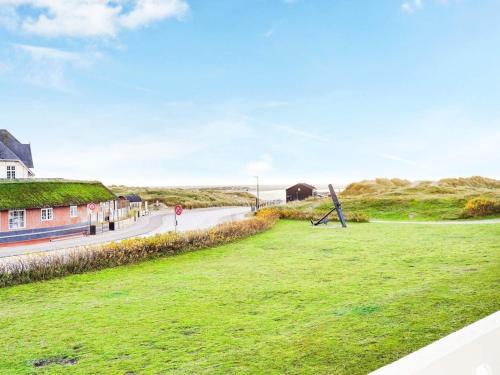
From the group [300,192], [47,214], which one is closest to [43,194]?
[47,214]

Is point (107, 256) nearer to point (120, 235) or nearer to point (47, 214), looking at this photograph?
point (120, 235)

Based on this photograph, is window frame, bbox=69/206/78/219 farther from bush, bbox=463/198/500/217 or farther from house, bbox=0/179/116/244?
bush, bbox=463/198/500/217

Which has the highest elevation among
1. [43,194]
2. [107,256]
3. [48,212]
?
[43,194]

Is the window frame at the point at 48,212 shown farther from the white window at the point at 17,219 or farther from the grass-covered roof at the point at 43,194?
the white window at the point at 17,219

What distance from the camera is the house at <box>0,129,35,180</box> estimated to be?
1593 inches

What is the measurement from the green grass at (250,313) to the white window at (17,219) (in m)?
18.5

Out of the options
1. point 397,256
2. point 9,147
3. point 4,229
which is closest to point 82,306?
point 397,256

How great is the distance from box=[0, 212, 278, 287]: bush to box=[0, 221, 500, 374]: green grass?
720 mm

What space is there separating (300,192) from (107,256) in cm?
6369

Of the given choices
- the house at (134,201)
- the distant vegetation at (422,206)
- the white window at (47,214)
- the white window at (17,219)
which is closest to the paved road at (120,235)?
the white window at (17,219)

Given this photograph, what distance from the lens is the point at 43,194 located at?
34312mm

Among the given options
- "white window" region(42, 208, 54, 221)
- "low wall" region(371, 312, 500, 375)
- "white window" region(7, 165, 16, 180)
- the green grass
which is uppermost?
"white window" region(7, 165, 16, 180)

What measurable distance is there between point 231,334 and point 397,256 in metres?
10.5

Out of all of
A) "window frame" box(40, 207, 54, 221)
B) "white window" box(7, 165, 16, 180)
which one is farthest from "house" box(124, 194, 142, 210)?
"window frame" box(40, 207, 54, 221)
